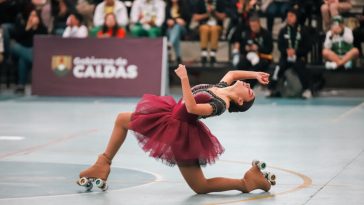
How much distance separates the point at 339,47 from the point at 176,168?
1055 cm

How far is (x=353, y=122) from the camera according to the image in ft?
52.7

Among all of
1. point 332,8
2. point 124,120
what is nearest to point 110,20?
point 332,8

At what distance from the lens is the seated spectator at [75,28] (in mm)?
21641

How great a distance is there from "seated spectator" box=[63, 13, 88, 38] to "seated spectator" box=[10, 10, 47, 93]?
29.9 inches

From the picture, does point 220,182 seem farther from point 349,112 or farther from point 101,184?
point 349,112

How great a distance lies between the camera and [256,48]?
Result: 2092 centimetres

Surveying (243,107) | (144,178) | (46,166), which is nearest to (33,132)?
(46,166)

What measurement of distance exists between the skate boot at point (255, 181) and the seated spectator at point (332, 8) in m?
12.2

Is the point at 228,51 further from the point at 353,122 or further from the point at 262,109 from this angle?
the point at 353,122

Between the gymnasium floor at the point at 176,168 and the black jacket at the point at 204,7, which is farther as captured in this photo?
the black jacket at the point at 204,7

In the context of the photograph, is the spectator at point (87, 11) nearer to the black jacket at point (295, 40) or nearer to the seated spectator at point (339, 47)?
the black jacket at point (295, 40)

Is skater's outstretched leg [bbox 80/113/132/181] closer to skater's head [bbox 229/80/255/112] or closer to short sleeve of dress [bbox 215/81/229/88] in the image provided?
short sleeve of dress [bbox 215/81/229/88]

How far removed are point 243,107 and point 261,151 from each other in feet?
11.3

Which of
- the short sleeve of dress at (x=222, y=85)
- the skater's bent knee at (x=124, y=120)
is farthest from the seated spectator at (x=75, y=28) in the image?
the skater's bent knee at (x=124, y=120)
